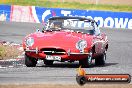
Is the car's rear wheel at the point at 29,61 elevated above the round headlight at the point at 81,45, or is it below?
below

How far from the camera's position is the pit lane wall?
41.5m

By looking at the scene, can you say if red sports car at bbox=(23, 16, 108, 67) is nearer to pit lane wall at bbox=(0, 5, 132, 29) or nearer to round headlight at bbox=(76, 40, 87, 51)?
round headlight at bbox=(76, 40, 87, 51)

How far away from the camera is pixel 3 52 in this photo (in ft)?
69.3

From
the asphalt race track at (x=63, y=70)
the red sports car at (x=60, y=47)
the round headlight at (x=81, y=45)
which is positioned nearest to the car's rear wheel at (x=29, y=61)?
the red sports car at (x=60, y=47)

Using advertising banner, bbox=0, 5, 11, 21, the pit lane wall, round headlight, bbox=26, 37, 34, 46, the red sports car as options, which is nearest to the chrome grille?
the red sports car

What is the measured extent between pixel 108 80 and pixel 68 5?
50.2 metres

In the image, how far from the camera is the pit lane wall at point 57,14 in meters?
41.5

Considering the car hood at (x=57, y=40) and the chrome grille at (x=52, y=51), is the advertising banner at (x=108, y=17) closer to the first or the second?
the car hood at (x=57, y=40)

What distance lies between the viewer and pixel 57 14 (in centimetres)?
4450

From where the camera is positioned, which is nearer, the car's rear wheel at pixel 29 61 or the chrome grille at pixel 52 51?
the chrome grille at pixel 52 51

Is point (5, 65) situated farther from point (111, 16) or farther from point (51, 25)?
point (111, 16)

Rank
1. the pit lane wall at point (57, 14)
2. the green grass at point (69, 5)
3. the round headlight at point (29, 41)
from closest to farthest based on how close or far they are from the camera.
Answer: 1. the round headlight at point (29, 41)
2. the pit lane wall at point (57, 14)
3. the green grass at point (69, 5)

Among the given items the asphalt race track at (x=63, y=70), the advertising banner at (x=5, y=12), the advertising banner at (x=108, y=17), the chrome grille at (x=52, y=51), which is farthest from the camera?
the advertising banner at (x=5, y=12)

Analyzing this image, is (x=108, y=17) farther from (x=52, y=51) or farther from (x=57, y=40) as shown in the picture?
(x=52, y=51)
